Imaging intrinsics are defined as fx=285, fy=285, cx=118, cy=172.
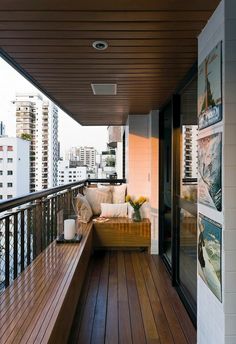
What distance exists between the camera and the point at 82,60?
2.32 meters

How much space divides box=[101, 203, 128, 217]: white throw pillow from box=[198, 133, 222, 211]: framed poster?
9.98 feet

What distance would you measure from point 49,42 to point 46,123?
5402mm

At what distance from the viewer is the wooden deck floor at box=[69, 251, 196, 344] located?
2.23m

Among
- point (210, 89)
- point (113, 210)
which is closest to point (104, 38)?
point (210, 89)

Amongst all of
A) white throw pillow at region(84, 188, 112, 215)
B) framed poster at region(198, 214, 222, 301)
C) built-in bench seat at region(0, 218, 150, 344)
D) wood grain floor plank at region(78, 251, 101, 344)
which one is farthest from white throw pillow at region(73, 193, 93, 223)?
framed poster at region(198, 214, 222, 301)

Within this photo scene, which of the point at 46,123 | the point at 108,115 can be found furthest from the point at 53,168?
the point at 108,115

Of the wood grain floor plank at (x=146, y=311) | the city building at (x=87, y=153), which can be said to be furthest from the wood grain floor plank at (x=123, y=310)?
the city building at (x=87, y=153)

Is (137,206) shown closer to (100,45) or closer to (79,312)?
(79,312)

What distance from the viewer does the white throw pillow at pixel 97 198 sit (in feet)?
16.7

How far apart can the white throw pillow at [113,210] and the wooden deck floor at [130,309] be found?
3.60 feet

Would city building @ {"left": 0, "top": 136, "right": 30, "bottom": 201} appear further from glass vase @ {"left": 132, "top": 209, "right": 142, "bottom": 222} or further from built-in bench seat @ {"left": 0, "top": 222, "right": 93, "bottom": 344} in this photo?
glass vase @ {"left": 132, "top": 209, "right": 142, "bottom": 222}

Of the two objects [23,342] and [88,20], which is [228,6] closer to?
[88,20]

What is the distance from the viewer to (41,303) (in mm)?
1823

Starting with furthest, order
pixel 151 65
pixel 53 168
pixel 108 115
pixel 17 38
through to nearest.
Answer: pixel 53 168
pixel 108 115
pixel 151 65
pixel 17 38
